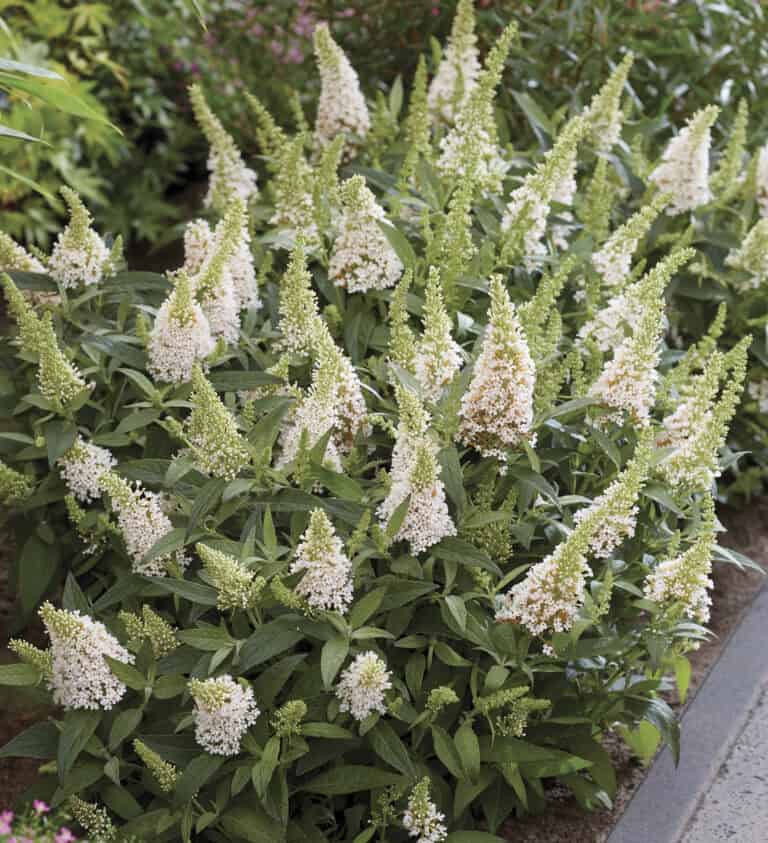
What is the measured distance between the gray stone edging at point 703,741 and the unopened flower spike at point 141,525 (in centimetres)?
110

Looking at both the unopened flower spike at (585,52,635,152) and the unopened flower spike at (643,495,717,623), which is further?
the unopened flower spike at (585,52,635,152)

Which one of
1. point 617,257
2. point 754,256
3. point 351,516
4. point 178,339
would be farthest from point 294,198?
point 754,256

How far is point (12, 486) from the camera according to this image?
2.33 meters

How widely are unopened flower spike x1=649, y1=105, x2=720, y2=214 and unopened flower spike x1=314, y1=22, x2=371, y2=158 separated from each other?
0.83 metres

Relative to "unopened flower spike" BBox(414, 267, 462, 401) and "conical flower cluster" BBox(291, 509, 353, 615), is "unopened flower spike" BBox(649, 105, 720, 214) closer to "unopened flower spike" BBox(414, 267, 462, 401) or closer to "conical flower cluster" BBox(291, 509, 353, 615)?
"unopened flower spike" BBox(414, 267, 462, 401)

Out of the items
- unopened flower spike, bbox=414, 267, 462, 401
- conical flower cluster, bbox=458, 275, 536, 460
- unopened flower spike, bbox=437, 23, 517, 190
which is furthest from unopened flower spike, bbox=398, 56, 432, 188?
conical flower cluster, bbox=458, 275, 536, 460

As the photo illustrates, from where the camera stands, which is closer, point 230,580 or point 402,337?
A: point 230,580

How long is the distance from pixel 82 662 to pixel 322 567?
0.45m

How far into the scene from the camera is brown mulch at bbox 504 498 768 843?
2.45 meters

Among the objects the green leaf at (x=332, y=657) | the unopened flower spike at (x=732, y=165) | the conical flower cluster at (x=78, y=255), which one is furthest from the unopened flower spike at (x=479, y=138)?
the green leaf at (x=332, y=657)

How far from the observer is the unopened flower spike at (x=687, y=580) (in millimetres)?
2117

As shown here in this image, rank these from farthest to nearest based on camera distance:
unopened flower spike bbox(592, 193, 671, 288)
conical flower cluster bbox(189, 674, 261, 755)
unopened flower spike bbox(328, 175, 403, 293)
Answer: unopened flower spike bbox(592, 193, 671, 288) → unopened flower spike bbox(328, 175, 403, 293) → conical flower cluster bbox(189, 674, 261, 755)

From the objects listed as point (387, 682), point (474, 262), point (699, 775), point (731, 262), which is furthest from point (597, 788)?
point (731, 262)

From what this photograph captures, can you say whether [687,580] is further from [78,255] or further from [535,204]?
[78,255]
